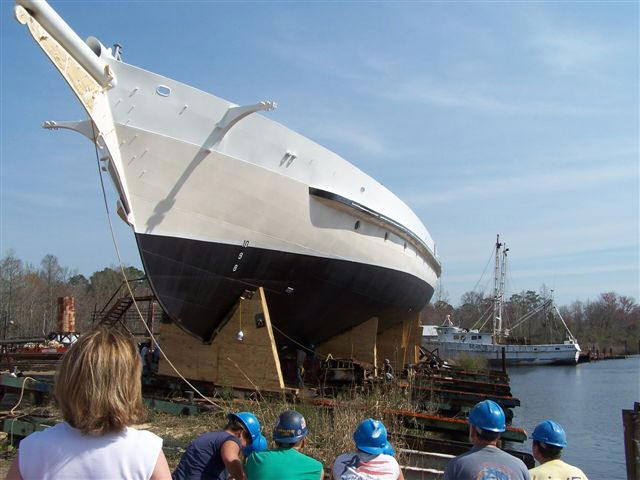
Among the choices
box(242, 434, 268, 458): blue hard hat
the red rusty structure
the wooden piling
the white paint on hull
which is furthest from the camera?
the red rusty structure

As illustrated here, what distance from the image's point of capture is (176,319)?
388 inches

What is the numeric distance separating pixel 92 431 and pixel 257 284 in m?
8.42

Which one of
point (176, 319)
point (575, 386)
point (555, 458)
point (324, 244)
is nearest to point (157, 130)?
point (176, 319)

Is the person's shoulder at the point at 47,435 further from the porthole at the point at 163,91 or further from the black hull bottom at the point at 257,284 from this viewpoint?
the porthole at the point at 163,91

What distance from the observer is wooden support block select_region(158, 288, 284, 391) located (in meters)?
9.44

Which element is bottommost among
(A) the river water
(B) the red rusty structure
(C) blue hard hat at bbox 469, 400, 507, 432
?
(A) the river water

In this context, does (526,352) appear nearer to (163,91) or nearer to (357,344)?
(357,344)

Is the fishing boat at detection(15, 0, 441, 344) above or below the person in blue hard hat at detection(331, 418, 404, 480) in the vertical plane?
above

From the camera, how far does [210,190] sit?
9477mm

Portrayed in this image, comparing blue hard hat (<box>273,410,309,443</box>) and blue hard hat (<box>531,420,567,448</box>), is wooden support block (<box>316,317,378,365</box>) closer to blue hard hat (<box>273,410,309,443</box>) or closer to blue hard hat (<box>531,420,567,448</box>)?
blue hard hat (<box>531,420,567,448</box>)

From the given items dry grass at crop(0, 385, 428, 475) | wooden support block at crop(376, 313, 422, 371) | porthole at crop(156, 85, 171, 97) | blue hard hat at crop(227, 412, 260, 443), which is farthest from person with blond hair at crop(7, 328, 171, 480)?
wooden support block at crop(376, 313, 422, 371)

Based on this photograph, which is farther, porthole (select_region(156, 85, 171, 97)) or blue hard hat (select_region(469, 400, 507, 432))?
porthole (select_region(156, 85, 171, 97))

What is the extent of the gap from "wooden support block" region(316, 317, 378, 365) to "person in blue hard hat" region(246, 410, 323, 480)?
1131 centimetres

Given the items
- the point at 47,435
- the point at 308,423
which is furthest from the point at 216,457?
the point at 308,423
